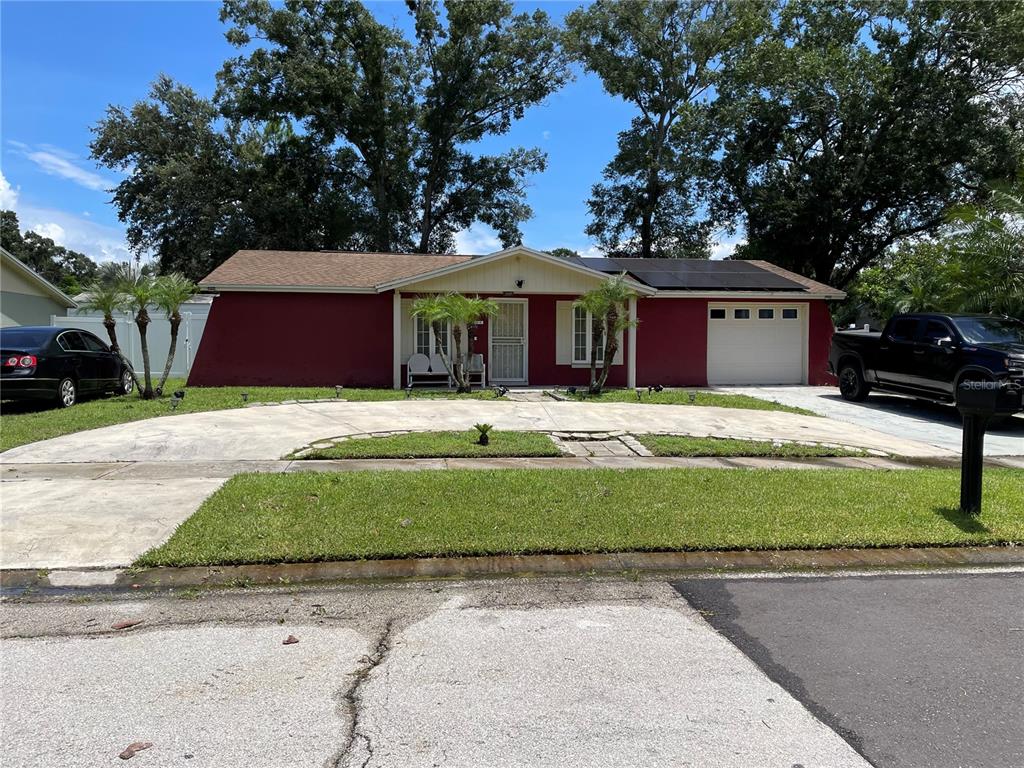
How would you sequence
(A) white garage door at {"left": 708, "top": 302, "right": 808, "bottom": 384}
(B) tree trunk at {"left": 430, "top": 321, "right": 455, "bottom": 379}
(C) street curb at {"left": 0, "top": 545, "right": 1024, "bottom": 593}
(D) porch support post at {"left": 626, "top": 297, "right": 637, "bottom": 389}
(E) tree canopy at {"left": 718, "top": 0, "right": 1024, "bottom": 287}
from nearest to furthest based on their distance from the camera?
(C) street curb at {"left": 0, "top": 545, "right": 1024, "bottom": 593}
(B) tree trunk at {"left": 430, "top": 321, "right": 455, "bottom": 379}
(D) porch support post at {"left": 626, "top": 297, "right": 637, "bottom": 389}
(A) white garage door at {"left": 708, "top": 302, "right": 808, "bottom": 384}
(E) tree canopy at {"left": 718, "top": 0, "right": 1024, "bottom": 287}

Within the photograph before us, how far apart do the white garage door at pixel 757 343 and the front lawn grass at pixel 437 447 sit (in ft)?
33.5

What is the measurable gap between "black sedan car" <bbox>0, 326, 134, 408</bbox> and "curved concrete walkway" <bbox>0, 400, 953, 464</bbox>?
113 inches

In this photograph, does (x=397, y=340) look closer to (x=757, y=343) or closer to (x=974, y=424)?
(x=757, y=343)

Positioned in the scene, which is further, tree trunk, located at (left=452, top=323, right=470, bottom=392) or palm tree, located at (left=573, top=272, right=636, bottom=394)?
tree trunk, located at (left=452, top=323, right=470, bottom=392)

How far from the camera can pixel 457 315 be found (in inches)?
566

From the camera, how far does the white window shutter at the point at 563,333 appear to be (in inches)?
700

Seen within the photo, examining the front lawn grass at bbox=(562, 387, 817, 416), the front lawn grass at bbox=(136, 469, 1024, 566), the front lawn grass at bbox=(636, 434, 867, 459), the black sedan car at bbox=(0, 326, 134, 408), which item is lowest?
the front lawn grass at bbox=(136, 469, 1024, 566)

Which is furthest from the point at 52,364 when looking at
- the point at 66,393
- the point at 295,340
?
the point at 295,340

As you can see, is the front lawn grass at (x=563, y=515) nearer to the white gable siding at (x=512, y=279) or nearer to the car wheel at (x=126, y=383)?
the car wheel at (x=126, y=383)

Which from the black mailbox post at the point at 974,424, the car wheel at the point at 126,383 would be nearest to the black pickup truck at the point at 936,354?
the black mailbox post at the point at 974,424

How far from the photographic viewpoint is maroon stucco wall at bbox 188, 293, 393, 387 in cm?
1709

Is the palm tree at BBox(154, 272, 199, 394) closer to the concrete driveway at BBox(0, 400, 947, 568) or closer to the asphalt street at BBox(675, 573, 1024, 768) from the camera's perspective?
the concrete driveway at BBox(0, 400, 947, 568)

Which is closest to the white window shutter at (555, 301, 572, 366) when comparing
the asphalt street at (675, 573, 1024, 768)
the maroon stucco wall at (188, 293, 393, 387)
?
the maroon stucco wall at (188, 293, 393, 387)

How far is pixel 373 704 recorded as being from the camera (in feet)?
10.2
